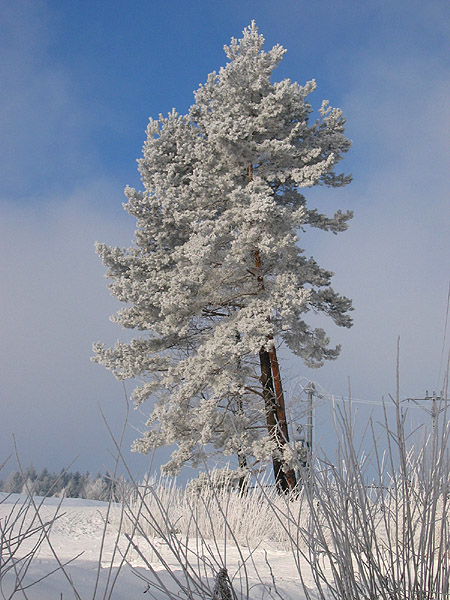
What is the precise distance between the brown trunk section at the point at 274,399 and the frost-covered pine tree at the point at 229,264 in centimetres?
3

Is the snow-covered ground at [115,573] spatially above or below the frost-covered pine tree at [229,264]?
below

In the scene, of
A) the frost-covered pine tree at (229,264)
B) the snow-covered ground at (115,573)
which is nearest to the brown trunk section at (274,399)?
the frost-covered pine tree at (229,264)

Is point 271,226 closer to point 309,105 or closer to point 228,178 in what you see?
point 228,178

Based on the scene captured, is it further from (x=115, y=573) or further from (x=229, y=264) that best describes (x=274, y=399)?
(x=115, y=573)

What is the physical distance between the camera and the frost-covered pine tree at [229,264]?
9.76 metres

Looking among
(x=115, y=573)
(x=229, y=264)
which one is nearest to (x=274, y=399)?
(x=229, y=264)

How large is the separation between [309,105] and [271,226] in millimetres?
3272

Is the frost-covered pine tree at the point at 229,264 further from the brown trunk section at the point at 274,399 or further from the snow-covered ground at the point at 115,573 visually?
the snow-covered ground at the point at 115,573

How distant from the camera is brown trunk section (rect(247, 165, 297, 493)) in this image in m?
9.98

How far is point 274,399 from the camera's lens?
10.8 meters

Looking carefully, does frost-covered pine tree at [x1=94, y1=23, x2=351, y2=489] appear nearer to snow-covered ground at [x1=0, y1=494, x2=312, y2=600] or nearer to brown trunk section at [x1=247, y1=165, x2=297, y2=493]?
brown trunk section at [x1=247, y1=165, x2=297, y2=493]

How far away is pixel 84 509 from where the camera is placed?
9.54m

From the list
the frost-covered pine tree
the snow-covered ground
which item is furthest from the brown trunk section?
the snow-covered ground

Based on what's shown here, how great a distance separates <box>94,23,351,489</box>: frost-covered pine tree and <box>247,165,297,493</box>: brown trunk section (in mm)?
34
